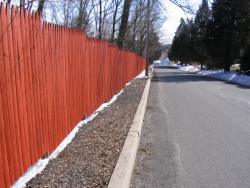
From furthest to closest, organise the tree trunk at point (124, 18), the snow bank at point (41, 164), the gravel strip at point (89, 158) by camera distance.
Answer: the tree trunk at point (124, 18)
the gravel strip at point (89, 158)
the snow bank at point (41, 164)

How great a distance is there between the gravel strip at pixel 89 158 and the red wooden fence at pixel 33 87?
24 cm

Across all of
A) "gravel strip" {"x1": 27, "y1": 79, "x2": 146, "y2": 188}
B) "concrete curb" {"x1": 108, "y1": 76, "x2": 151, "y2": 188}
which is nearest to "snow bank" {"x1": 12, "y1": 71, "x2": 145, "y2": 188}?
"gravel strip" {"x1": 27, "y1": 79, "x2": 146, "y2": 188}

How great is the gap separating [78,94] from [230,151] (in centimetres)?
326

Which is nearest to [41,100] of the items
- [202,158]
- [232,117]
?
[202,158]

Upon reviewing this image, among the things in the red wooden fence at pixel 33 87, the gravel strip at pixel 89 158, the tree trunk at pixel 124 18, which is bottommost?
the gravel strip at pixel 89 158

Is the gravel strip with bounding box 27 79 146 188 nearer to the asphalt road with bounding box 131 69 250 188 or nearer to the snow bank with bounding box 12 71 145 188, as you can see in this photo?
the snow bank with bounding box 12 71 145 188

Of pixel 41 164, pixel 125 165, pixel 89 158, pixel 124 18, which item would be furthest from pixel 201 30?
pixel 41 164

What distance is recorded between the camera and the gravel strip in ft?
16.0

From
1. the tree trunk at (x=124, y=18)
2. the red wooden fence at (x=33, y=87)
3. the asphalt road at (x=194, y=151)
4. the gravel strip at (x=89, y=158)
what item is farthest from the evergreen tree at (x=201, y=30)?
the red wooden fence at (x=33, y=87)

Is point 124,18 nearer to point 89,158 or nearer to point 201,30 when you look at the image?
point 89,158

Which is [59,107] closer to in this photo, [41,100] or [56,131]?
[56,131]

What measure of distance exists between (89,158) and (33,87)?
1345mm

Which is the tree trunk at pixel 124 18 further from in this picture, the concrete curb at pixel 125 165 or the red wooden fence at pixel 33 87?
the concrete curb at pixel 125 165

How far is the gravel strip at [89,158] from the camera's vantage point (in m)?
4.89
